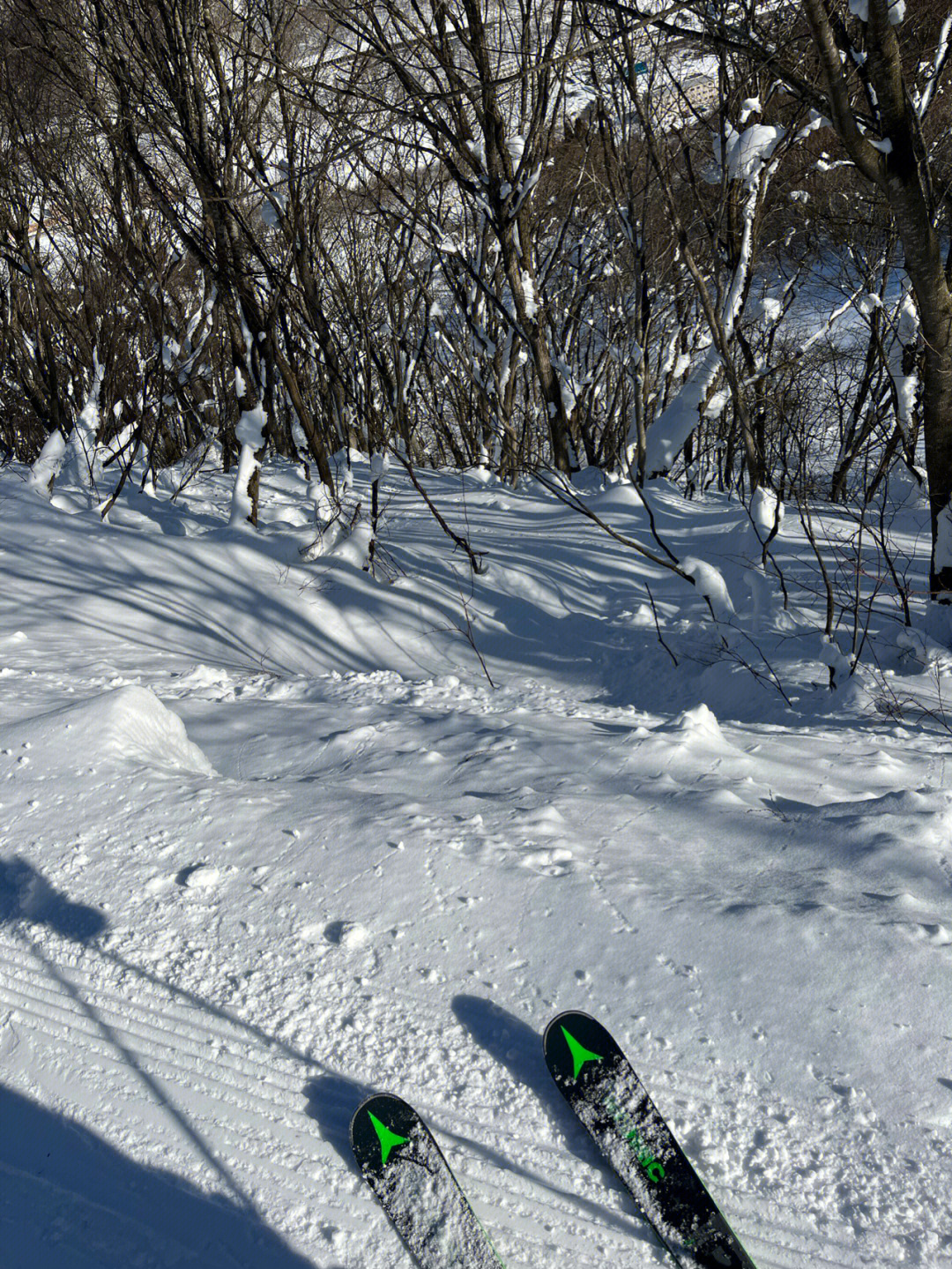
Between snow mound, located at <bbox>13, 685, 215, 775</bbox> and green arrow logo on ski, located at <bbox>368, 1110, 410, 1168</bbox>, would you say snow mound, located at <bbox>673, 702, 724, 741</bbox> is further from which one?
green arrow logo on ski, located at <bbox>368, 1110, 410, 1168</bbox>

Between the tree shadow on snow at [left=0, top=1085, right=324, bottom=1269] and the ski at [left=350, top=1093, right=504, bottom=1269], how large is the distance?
16 cm

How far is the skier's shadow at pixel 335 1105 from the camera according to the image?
1448mm

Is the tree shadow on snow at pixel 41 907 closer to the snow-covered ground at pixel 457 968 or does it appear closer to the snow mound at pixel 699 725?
the snow-covered ground at pixel 457 968

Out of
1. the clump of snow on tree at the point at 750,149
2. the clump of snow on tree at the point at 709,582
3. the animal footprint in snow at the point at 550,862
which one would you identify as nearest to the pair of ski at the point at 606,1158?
the animal footprint in snow at the point at 550,862

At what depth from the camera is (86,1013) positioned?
1.70m

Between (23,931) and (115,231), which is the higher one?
(115,231)

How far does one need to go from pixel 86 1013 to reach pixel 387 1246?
2.58ft

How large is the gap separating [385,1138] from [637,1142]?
424 mm

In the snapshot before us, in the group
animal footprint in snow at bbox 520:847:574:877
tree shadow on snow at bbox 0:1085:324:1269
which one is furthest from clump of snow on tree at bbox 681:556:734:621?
tree shadow on snow at bbox 0:1085:324:1269

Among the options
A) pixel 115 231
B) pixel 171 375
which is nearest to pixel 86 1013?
pixel 171 375

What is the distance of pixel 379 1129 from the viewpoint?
55.9 inches

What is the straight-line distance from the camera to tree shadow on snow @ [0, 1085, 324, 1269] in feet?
4.29

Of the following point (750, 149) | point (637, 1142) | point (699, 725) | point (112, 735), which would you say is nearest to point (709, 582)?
point (699, 725)

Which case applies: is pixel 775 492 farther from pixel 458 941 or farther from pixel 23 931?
pixel 23 931
